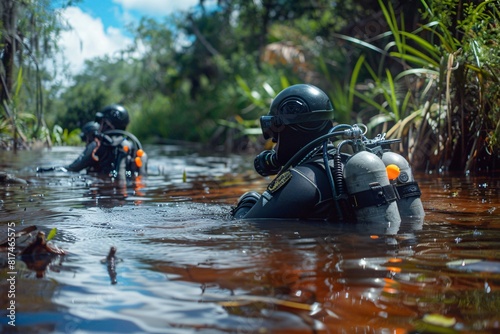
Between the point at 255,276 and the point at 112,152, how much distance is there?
6296 millimetres

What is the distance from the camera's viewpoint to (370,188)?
356cm

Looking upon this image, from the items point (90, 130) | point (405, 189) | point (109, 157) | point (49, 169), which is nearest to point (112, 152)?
point (109, 157)

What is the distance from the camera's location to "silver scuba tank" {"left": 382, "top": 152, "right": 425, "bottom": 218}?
12.9 feet

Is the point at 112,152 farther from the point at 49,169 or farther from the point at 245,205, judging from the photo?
the point at 245,205

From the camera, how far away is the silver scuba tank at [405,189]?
12.9 feet

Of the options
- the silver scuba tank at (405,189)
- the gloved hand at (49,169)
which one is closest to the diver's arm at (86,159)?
the gloved hand at (49,169)

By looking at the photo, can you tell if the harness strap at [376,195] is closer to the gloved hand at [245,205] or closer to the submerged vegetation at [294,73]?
the gloved hand at [245,205]

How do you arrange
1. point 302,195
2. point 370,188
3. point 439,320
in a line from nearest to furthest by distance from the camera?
point 439,320, point 370,188, point 302,195

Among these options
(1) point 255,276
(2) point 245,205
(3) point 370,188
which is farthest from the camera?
(2) point 245,205

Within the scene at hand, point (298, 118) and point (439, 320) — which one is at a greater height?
point (298, 118)

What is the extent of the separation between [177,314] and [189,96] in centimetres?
2796

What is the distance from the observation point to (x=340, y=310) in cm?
220

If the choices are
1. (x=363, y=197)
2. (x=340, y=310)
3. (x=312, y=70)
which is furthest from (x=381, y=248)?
(x=312, y=70)

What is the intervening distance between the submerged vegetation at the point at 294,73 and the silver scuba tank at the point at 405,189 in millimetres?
2360
